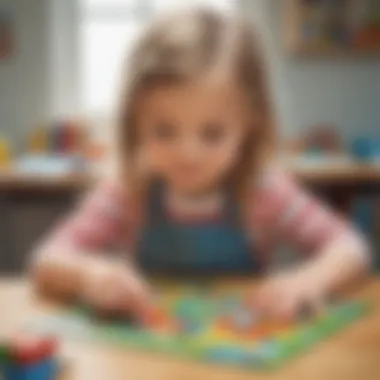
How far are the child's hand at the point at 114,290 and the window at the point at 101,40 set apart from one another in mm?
213

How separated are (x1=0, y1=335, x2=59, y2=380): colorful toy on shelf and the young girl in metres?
0.11

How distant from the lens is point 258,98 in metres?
Result: 0.56

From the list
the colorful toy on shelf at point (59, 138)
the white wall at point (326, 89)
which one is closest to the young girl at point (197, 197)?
the colorful toy on shelf at point (59, 138)

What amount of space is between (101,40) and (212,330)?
411 millimetres

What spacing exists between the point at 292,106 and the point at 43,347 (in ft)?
2.83

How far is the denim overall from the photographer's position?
591mm

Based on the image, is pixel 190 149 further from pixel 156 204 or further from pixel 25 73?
pixel 25 73

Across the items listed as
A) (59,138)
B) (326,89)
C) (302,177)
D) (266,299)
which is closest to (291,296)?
(266,299)

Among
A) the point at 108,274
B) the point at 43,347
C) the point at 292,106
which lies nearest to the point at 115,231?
the point at 108,274

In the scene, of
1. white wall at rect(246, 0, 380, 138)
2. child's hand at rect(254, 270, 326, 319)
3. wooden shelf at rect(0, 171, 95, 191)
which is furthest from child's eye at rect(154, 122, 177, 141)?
white wall at rect(246, 0, 380, 138)

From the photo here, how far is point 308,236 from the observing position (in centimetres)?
59

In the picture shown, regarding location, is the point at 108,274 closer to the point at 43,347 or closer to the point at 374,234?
the point at 43,347

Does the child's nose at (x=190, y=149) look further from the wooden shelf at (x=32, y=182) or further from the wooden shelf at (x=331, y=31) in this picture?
the wooden shelf at (x=331, y=31)

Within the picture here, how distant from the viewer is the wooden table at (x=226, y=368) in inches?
15.5
